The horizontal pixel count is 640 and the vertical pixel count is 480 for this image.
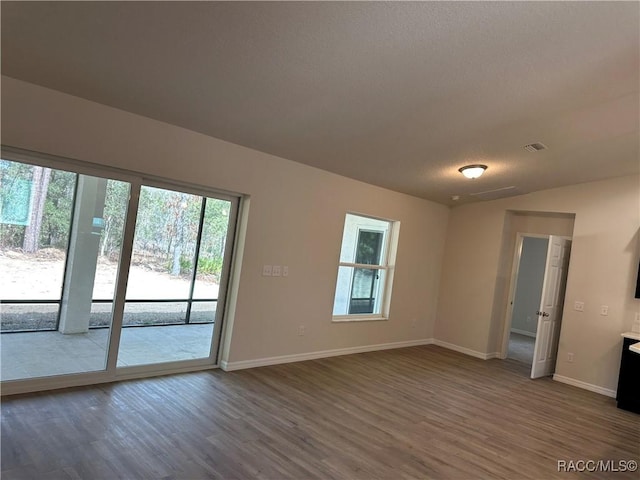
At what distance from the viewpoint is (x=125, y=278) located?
12.5 feet

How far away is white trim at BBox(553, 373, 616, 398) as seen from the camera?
17.0ft

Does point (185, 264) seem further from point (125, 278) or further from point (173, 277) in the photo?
point (125, 278)

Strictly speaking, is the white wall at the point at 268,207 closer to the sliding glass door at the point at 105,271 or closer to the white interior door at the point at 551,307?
the sliding glass door at the point at 105,271

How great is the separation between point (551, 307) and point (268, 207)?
164 inches

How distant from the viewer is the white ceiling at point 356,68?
2.34m

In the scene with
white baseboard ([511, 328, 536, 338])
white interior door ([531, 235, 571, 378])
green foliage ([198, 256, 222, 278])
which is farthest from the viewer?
white baseboard ([511, 328, 536, 338])

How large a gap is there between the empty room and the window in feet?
0.18

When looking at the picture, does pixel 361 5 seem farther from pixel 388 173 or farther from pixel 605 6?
pixel 388 173

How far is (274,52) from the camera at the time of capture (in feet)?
8.77

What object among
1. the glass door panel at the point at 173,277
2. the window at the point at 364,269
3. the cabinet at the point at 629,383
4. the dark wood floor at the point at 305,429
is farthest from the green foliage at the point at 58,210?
the cabinet at the point at 629,383

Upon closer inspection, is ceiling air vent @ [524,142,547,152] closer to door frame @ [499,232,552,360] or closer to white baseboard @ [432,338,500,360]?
door frame @ [499,232,552,360]

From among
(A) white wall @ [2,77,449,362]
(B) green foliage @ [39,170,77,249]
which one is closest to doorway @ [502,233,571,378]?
(A) white wall @ [2,77,449,362]

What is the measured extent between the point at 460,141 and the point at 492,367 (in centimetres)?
355

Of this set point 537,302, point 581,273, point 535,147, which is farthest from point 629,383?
point 537,302
